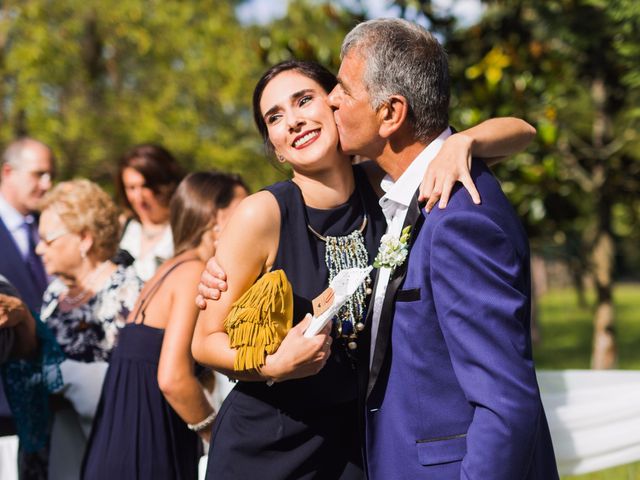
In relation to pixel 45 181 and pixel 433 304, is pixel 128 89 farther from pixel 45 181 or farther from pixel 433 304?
pixel 433 304

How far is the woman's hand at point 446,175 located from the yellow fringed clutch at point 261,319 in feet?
1.67

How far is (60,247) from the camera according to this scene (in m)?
4.42

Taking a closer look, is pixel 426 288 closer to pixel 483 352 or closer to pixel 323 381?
pixel 483 352

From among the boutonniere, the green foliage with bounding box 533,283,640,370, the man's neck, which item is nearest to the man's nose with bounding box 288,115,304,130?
the man's neck

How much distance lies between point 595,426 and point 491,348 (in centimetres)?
228

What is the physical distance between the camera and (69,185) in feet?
14.7

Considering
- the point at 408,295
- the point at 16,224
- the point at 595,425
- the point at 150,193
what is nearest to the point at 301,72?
the point at 408,295

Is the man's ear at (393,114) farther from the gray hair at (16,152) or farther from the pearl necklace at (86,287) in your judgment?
the gray hair at (16,152)

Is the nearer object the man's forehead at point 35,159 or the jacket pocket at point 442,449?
the jacket pocket at point 442,449

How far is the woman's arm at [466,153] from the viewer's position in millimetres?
2227

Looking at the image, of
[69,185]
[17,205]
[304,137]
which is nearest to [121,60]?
[17,205]

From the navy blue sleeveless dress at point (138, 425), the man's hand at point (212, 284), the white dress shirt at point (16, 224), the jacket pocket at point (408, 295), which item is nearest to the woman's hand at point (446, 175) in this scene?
the jacket pocket at point (408, 295)

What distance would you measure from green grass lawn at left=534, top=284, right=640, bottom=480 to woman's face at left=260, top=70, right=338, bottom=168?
2.88 m

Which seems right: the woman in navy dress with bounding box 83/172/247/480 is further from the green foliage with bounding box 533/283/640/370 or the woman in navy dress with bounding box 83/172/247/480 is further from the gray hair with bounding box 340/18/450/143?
the green foliage with bounding box 533/283/640/370
